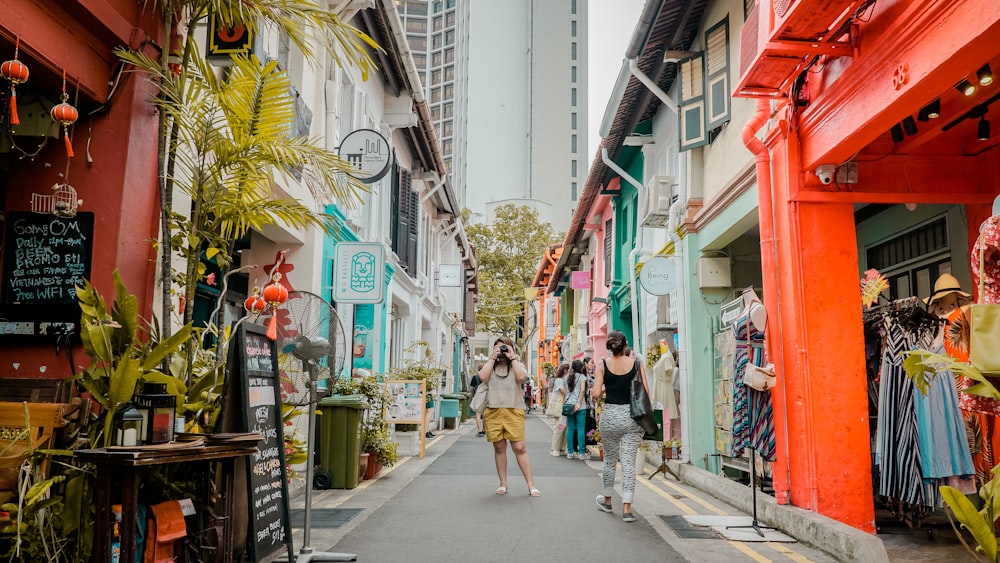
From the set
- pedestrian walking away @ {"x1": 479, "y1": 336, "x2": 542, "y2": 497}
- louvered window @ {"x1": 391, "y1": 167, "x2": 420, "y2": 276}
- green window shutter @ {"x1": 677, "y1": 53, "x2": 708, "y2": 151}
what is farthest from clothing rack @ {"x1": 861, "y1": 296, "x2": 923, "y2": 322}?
louvered window @ {"x1": 391, "y1": 167, "x2": 420, "y2": 276}

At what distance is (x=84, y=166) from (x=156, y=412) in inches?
82.1

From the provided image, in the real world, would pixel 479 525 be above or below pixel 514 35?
below

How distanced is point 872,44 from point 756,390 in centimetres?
334

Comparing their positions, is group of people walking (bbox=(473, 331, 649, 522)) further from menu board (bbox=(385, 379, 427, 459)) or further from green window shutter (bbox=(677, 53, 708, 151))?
menu board (bbox=(385, 379, 427, 459))

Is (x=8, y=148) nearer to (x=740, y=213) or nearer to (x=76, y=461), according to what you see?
(x=76, y=461)

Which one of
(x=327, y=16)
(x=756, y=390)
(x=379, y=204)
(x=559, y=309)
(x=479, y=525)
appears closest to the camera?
(x=327, y=16)

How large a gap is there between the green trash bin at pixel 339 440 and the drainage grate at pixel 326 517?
1359mm

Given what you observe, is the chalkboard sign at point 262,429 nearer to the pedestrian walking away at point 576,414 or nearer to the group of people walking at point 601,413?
the group of people walking at point 601,413

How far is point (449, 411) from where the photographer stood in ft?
70.2

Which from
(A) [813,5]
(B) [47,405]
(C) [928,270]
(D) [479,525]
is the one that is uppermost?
(A) [813,5]

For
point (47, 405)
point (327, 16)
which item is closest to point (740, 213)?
point (327, 16)

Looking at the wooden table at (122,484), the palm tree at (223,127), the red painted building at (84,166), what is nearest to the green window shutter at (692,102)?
the palm tree at (223,127)

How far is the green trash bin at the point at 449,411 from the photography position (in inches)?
841

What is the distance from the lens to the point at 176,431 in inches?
186
